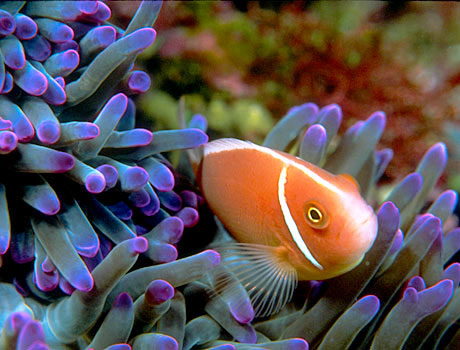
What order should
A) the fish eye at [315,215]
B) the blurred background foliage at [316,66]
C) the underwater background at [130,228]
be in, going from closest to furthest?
1. the underwater background at [130,228]
2. the fish eye at [315,215]
3. the blurred background foliage at [316,66]

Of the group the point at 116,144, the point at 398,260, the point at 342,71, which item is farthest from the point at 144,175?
the point at 342,71

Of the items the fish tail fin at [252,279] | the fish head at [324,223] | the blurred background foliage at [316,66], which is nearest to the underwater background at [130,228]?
the fish tail fin at [252,279]

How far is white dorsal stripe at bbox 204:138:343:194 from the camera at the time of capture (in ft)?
4.35

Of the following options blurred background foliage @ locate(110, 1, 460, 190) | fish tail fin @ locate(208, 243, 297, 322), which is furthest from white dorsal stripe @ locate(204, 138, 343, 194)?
blurred background foliage @ locate(110, 1, 460, 190)

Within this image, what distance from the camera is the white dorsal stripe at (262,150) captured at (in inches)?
52.2

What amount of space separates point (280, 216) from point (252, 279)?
0.26 meters

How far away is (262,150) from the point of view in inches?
59.8

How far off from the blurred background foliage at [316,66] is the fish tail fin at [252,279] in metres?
1.35

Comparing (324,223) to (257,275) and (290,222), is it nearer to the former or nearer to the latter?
(290,222)

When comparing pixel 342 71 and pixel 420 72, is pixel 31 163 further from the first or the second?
pixel 420 72

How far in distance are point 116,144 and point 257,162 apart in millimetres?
479

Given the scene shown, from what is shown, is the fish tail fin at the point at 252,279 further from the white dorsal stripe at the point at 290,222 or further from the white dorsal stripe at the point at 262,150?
the white dorsal stripe at the point at 262,150

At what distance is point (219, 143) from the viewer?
5.41 ft

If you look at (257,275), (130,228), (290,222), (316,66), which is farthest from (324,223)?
(316,66)
